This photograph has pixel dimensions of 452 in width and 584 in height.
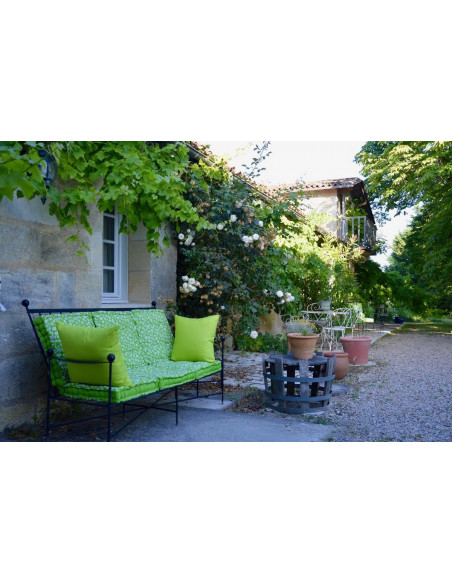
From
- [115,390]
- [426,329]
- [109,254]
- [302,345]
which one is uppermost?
[109,254]

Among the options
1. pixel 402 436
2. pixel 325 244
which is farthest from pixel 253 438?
pixel 325 244

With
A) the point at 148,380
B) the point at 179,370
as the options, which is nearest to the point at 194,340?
the point at 179,370

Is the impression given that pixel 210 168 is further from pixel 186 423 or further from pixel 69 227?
pixel 186 423

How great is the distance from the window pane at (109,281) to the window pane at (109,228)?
1.34ft

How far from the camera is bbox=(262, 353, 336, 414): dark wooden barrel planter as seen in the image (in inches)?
175

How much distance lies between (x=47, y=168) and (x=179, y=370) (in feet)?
6.38

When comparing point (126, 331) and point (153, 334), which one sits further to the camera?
point (153, 334)

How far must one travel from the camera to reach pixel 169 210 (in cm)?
444

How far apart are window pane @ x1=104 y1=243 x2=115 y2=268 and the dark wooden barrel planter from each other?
224 centimetres

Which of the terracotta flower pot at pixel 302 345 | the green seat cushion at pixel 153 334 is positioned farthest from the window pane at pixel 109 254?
the terracotta flower pot at pixel 302 345

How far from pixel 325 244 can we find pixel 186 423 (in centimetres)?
906

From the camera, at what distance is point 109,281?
5.55 m

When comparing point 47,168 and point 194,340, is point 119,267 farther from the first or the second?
point 47,168

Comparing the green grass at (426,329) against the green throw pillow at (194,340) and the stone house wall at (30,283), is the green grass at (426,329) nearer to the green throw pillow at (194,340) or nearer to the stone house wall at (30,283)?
the green throw pillow at (194,340)
